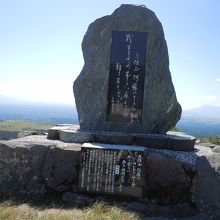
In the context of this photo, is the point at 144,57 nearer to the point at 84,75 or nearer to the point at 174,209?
the point at 84,75

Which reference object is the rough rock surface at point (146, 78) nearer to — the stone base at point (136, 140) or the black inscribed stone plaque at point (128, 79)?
the black inscribed stone plaque at point (128, 79)

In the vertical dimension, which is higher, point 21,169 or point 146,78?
point 146,78

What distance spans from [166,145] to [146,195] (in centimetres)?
169

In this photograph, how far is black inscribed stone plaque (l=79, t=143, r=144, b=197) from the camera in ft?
24.7

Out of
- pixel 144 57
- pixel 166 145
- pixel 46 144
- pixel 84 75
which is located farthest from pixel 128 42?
pixel 46 144

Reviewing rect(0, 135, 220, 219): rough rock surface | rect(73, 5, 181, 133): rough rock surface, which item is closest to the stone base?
rect(0, 135, 220, 219): rough rock surface

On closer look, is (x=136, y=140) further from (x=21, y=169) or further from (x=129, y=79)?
(x=21, y=169)

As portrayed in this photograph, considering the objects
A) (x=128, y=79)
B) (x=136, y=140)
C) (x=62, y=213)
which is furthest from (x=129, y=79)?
(x=62, y=213)

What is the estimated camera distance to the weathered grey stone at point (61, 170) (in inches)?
313

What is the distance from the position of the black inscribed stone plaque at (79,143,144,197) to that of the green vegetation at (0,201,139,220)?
0.52 meters

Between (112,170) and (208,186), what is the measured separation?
75.6 inches

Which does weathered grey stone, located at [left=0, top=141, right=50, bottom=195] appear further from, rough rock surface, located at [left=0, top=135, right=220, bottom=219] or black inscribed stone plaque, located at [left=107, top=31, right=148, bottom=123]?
black inscribed stone plaque, located at [left=107, top=31, right=148, bottom=123]

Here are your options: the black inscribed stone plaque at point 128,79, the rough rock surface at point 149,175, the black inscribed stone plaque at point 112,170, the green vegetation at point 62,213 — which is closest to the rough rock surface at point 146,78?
the black inscribed stone plaque at point 128,79

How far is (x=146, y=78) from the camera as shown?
393 inches
